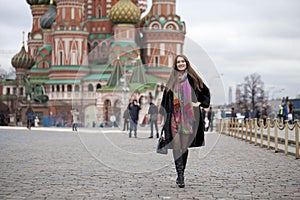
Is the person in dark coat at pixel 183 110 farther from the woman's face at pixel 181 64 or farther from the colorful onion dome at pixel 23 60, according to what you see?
the colorful onion dome at pixel 23 60

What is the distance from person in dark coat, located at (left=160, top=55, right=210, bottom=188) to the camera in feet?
29.8

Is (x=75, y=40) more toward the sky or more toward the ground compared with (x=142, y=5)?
more toward the ground

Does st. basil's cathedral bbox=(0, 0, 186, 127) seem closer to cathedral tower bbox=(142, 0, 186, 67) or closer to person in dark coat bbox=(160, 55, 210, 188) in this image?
cathedral tower bbox=(142, 0, 186, 67)

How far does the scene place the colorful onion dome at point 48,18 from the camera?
237 ft

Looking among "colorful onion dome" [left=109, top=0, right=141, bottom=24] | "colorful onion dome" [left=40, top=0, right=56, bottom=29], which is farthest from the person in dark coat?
"colorful onion dome" [left=40, top=0, right=56, bottom=29]

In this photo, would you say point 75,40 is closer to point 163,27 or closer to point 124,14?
point 124,14

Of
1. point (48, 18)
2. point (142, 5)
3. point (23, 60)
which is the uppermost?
point (142, 5)

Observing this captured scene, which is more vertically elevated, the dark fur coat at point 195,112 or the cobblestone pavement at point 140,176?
the dark fur coat at point 195,112

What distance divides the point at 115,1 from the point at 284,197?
66.9m

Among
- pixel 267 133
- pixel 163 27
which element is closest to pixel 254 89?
pixel 163 27

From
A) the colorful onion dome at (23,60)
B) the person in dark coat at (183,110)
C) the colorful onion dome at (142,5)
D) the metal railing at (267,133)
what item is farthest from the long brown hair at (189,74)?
the colorful onion dome at (142,5)

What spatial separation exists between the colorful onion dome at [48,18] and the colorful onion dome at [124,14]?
7.87 metres

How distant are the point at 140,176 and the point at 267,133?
9653 mm

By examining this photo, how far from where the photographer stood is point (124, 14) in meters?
67.5
